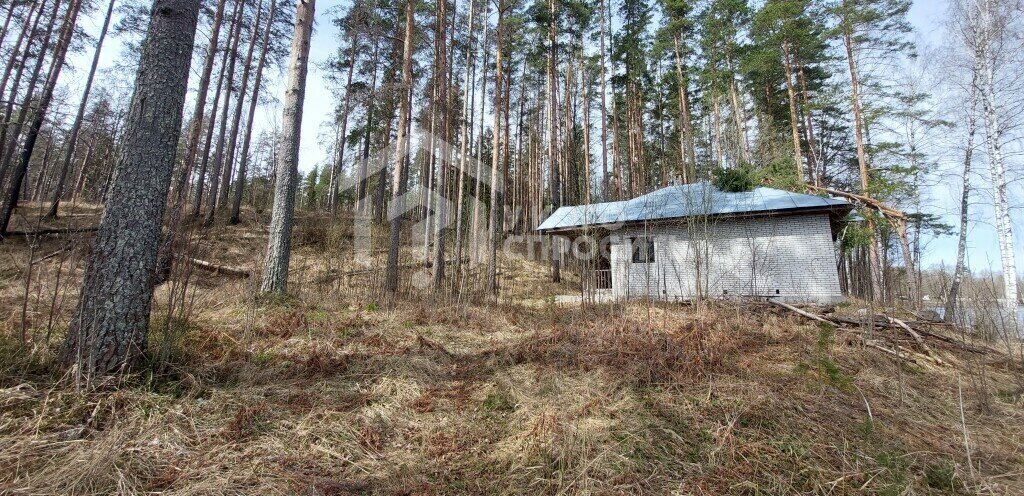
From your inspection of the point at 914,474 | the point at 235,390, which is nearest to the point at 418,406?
the point at 235,390

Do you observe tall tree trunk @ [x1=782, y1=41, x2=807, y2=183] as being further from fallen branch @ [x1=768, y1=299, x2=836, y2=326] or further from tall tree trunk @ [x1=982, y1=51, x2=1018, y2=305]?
fallen branch @ [x1=768, y1=299, x2=836, y2=326]

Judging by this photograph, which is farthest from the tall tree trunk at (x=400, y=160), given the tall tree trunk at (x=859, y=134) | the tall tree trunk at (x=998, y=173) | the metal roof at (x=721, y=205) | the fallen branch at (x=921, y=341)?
the tall tree trunk at (x=859, y=134)

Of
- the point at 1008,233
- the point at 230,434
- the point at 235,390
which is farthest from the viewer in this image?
the point at 1008,233

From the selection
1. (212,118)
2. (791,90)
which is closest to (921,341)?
(791,90)

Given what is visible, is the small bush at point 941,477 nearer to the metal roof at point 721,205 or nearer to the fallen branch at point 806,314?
the fallen branch at point 806,314

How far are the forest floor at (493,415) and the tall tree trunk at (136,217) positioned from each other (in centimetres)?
22

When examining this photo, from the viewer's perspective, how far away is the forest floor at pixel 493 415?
2016 mm

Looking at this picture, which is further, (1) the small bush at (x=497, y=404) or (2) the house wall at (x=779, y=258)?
(2) the house wall at (x=779, y=258)

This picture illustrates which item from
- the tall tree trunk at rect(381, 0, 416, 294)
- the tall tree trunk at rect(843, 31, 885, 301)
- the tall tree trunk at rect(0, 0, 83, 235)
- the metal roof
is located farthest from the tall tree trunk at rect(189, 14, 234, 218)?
the tall tree trunk at rect(843, 31, 885, 301)

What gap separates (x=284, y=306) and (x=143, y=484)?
4.21m

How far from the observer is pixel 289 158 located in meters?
6.24

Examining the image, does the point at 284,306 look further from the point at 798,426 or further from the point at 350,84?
the point at 350,84

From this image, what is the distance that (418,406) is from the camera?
3.08 meters

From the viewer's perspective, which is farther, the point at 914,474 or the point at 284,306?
the point at 284,306
